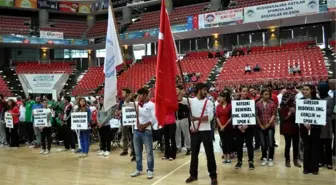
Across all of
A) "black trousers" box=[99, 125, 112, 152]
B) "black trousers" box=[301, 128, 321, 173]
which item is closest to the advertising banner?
"black trousers" box=[99, 125, 112, 152]

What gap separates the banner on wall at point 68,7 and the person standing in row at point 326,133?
99.1 feet

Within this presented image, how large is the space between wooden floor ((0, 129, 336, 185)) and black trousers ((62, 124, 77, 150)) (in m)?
1.14

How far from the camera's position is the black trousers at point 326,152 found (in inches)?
239

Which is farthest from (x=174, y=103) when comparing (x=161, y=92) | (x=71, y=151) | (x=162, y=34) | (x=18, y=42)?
(x=18, y=42)

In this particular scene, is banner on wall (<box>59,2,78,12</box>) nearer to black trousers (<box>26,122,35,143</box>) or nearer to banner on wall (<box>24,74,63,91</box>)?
banner on wall (<box>24,74,63,91</box>)

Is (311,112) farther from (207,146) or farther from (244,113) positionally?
(207,146)

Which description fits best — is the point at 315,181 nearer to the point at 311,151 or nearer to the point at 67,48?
the point at 311,151

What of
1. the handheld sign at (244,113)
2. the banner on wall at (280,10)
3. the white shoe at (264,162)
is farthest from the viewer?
the banner on wall at (280,10)

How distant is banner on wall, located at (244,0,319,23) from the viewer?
18814mm

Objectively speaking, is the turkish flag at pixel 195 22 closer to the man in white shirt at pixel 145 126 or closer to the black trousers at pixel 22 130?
the black trousers at pixel 22 130

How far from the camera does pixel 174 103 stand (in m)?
5.06

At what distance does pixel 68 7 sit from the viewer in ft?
107

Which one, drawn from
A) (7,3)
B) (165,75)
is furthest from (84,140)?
(7,3)

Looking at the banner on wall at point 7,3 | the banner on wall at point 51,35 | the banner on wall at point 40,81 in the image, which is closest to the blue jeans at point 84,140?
the banner on wall at point 40,81
